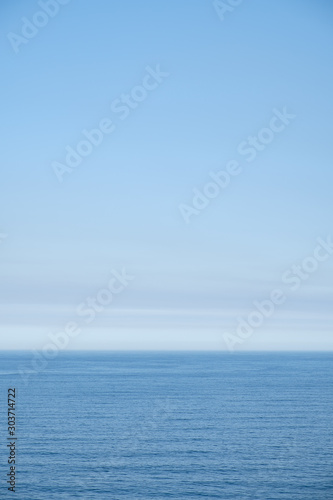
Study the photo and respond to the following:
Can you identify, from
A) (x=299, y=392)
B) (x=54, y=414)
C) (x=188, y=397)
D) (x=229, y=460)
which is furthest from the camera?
(x=299, y=392)

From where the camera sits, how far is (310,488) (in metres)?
56.5

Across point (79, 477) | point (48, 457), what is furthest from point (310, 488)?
point (48, 457)

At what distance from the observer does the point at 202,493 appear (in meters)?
55.2

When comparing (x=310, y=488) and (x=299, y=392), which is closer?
(x=310, y=488)

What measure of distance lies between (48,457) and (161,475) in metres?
15.0

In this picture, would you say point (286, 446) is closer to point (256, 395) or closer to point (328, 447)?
point (328, 447)

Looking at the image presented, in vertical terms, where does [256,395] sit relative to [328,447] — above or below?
above

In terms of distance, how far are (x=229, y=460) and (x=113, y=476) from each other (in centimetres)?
1506

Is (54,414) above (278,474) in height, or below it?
above

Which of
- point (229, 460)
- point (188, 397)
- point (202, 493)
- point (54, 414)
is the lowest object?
point (202, 493)

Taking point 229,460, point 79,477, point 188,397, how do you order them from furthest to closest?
point 188,397 → point 229,460 → point 79,477

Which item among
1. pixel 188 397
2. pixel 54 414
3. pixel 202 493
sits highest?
pixel 188 397

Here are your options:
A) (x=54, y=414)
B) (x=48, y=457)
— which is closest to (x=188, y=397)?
(x=54, y=414)

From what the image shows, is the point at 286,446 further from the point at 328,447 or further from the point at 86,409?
the point at 86,409
